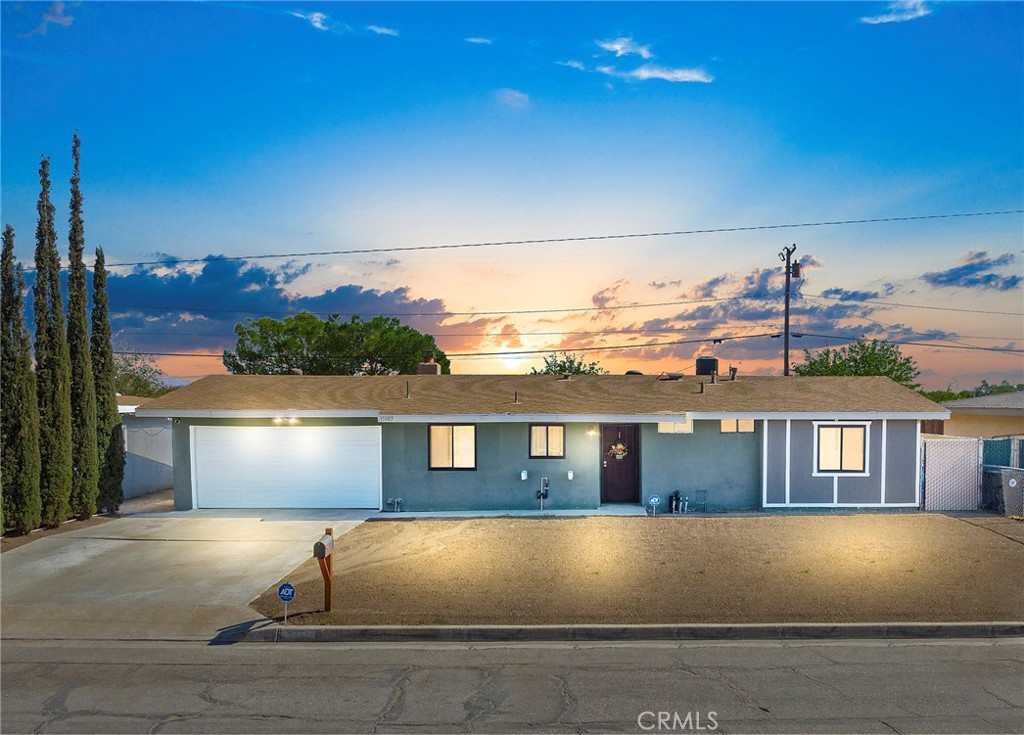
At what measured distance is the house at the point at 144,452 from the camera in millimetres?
18969

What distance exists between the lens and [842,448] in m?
16.4

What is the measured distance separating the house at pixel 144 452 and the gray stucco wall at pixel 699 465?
15.2 m

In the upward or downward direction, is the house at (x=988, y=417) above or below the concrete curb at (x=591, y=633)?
above

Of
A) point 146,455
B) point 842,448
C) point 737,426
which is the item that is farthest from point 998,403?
point 146,455

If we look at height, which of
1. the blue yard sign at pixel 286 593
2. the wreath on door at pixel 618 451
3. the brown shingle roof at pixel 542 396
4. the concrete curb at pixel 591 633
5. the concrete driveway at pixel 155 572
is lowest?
the concrete driveway at pixel 155 572

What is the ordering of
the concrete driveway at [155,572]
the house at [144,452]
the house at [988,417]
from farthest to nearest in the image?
the house at [988,417] → the house at [144,452] → the concrete driveway at [155,572]

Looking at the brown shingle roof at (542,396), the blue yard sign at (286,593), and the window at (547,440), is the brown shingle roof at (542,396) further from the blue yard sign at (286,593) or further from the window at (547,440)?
the blue yard sign at (286,593)

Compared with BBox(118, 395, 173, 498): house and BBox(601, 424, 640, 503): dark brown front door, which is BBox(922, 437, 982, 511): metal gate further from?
BBox(118, 395, 173, 498): house

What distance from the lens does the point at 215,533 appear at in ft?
45.4

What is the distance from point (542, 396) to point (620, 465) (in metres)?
2.92

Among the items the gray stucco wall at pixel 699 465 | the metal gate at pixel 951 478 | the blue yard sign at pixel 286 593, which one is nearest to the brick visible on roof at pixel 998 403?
the metal gate at pixel 951 478

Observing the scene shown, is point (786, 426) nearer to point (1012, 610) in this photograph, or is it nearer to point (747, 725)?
point (1012, 610)

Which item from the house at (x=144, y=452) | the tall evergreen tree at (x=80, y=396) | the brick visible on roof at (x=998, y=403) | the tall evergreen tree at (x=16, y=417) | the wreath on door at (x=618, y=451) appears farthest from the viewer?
the brick visible on roof at (x=998, y=403)

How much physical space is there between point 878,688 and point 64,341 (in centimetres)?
1754
